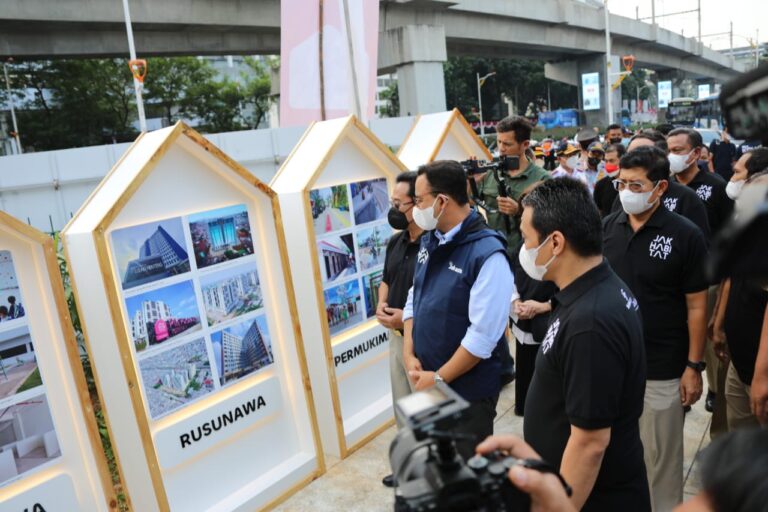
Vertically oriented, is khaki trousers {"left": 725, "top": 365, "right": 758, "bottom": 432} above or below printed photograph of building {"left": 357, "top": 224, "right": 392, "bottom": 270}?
below

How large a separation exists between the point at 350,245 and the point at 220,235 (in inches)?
47.8

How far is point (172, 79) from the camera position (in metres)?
35.7

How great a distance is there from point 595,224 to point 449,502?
1193 millimetres

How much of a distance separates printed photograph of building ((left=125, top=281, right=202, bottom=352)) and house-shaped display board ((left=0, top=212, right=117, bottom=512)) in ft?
1.08

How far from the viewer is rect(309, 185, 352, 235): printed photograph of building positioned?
161 inches

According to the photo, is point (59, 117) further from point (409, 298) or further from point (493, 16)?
point (409, 298)

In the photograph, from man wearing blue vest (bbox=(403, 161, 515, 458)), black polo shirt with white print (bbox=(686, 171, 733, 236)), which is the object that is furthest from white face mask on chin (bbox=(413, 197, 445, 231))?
black polo shirt with white print (bbox=(686, 171, 733, 236))

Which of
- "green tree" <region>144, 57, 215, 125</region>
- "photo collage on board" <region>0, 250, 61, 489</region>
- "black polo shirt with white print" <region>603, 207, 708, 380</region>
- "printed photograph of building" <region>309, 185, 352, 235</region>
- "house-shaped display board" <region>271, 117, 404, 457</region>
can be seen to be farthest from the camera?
"green tree" <region>144, 57, 215, 125</region>

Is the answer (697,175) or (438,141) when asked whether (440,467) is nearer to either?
(697,175)

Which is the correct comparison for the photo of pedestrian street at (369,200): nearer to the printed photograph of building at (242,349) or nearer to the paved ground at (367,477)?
the printed photograph of building at (242,349)

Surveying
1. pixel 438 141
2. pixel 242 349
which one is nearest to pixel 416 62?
pixel 438 141

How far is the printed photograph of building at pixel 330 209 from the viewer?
161 inches

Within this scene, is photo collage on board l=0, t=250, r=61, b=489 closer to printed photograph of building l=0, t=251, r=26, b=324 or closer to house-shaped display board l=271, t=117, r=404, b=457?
printed photograph of building l=0, t=251, r=26, b=324

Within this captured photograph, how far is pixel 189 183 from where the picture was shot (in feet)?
10.8
